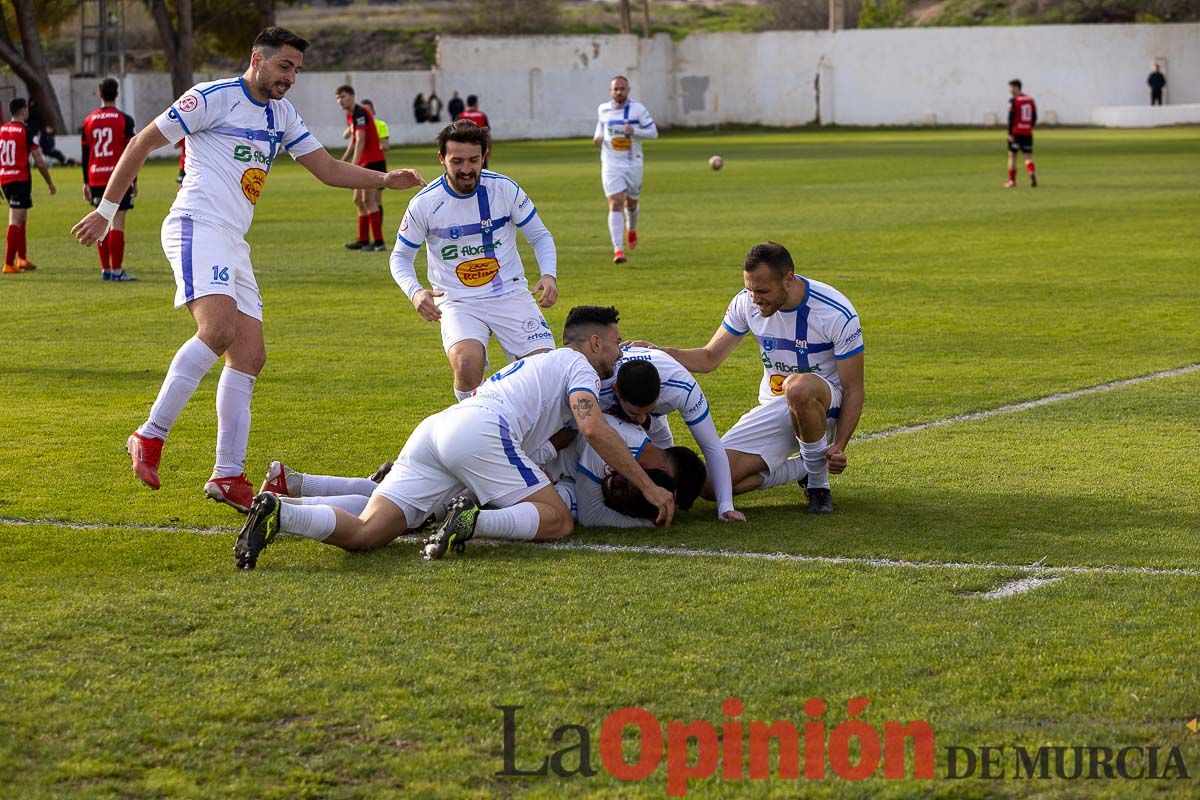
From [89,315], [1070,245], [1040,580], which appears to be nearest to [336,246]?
[89,315]

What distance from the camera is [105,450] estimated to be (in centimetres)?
844

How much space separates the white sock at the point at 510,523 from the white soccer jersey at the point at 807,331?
5.67ft

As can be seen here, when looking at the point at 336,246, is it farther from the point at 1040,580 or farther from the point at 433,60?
the point at 433,60

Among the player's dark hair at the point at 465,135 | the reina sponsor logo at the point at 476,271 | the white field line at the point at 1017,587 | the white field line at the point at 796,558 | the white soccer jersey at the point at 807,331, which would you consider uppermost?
the player's dark hair at the point at 465,135

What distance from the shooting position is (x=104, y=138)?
18453 mm

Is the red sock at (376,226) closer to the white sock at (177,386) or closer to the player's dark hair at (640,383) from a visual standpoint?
the white sock at (177,386)

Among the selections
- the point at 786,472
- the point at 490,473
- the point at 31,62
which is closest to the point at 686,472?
the point at 786,472

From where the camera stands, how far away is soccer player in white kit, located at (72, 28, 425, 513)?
705cm

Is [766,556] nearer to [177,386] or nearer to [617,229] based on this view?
[177,386]

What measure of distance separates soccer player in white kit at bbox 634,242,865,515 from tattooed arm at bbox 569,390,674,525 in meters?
0.93

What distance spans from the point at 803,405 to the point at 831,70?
57808 millimetres

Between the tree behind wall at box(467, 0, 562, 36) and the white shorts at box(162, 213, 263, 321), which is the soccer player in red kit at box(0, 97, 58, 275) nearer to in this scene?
the white shorts at box(162, 213, 263, 321)

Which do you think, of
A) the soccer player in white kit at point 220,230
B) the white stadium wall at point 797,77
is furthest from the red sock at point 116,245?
the white stadium wall at point 797,77

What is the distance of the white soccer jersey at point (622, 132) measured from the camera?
1952 centimetres
